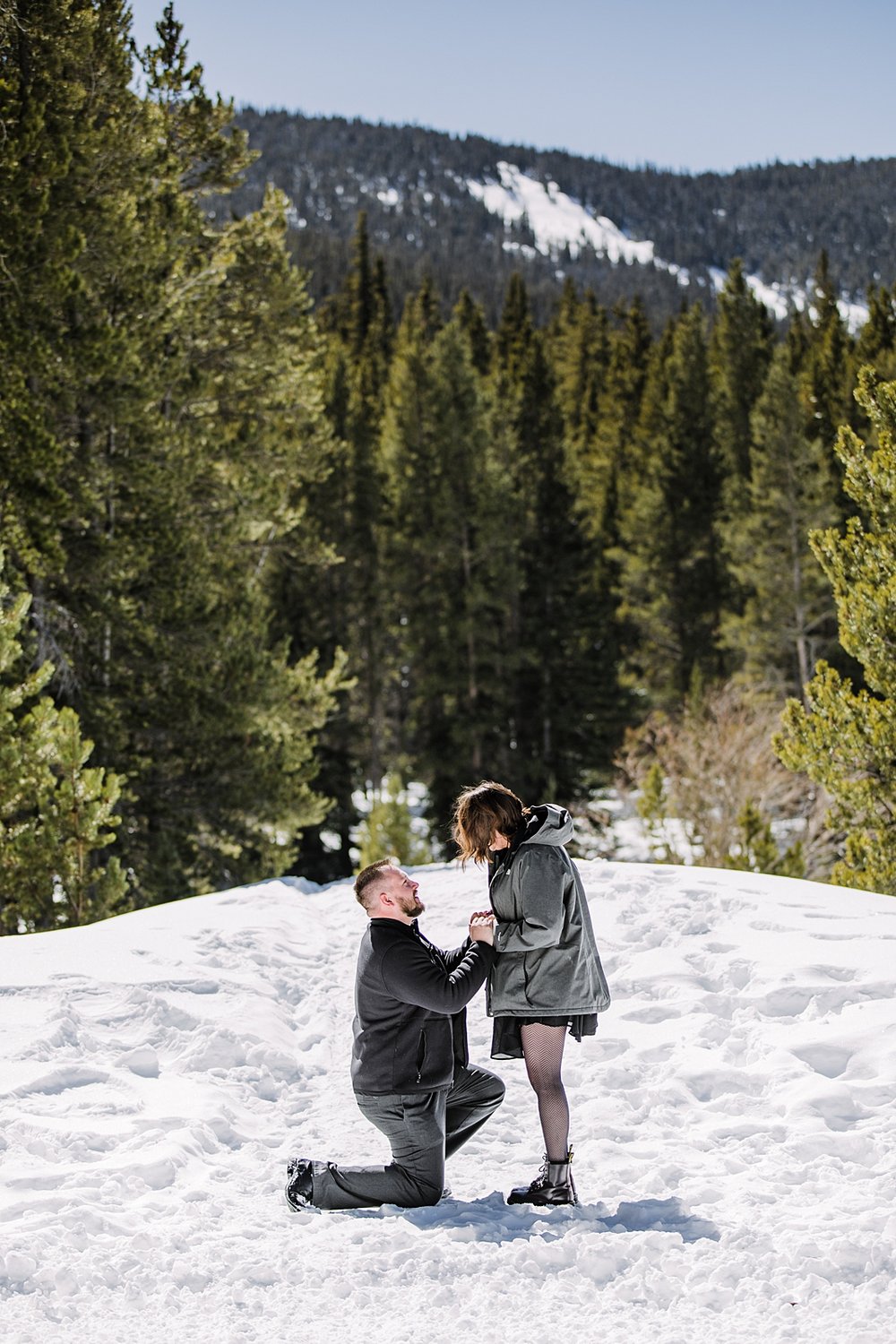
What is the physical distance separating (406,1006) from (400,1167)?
653mm

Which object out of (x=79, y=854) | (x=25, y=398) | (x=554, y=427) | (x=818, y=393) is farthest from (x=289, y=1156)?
(x=818, y=393)

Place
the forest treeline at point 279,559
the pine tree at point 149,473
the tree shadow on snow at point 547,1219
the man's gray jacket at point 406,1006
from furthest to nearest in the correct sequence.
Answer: the pine tree at point 149,473 → the forest treeline at point 279,559 → the man's gray jacket at point 406,1006 → the tree shadow on snow at point 547,1219

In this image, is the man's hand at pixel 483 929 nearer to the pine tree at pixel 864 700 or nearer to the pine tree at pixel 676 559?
the pine tree at pixel 864 700

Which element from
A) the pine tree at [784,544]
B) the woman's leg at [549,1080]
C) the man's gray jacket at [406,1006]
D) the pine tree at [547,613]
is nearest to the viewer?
the man's gray jacket at [406,1006]

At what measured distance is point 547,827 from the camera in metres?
4.35

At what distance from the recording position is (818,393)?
40906 millimetres

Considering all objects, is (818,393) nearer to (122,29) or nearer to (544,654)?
(544,654)

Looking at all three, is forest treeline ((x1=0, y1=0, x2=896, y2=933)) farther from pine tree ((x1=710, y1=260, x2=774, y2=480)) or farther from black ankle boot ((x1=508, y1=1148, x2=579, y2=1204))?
black ankle boot ((x1=508, y1=1148, x2=579, y2=1204))

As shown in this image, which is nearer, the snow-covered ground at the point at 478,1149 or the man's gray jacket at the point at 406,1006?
the snow-covered ground at the point at 478,1149

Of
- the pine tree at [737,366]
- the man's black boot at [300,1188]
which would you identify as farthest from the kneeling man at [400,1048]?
the pine tree at [737,366]

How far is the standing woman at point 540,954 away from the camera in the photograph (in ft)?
14.2

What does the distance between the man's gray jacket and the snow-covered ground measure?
0.54 metres

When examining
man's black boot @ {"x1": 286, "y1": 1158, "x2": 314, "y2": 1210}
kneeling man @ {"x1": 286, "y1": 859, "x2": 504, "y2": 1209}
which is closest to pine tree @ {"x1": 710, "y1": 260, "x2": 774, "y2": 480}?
kneeling man @ {"x1": 286, "y1": 859, "x2": 504, "y2": 1209}

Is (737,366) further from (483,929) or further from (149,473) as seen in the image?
(483,929)
